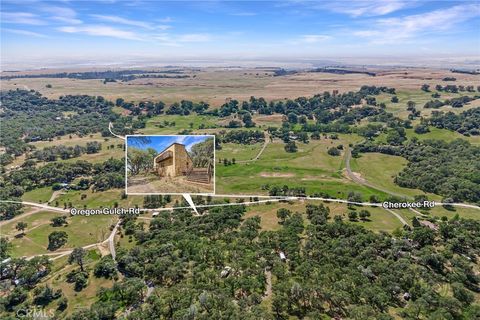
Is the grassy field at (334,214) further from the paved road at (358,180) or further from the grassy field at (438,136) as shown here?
the grassy field at (438,136)

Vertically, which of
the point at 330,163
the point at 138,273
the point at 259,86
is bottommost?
the point at 138,273

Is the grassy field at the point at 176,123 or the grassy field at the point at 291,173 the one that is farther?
the grassy field at the point at 176,123

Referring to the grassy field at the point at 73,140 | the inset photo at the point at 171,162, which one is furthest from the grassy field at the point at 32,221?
the grassy field at the point at 73,140

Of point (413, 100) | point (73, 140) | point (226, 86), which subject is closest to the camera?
point (73, 140)

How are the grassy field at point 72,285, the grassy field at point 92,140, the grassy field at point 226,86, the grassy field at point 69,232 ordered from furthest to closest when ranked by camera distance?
1. the grassy field at point 226,86
2. the grassy field at point 92,140
3. the grassy field at point 69,232
4. the grassy field at point 72,285

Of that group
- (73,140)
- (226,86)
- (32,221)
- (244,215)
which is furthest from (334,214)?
(226,86)

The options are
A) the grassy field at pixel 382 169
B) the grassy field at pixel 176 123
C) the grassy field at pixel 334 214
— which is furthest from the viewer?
the grassy field at pixel 176 123

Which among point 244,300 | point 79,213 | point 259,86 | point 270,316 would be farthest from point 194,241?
point 259,86

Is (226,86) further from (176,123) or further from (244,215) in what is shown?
(244,215)

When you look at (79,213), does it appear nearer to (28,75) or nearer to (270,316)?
(270,316)
